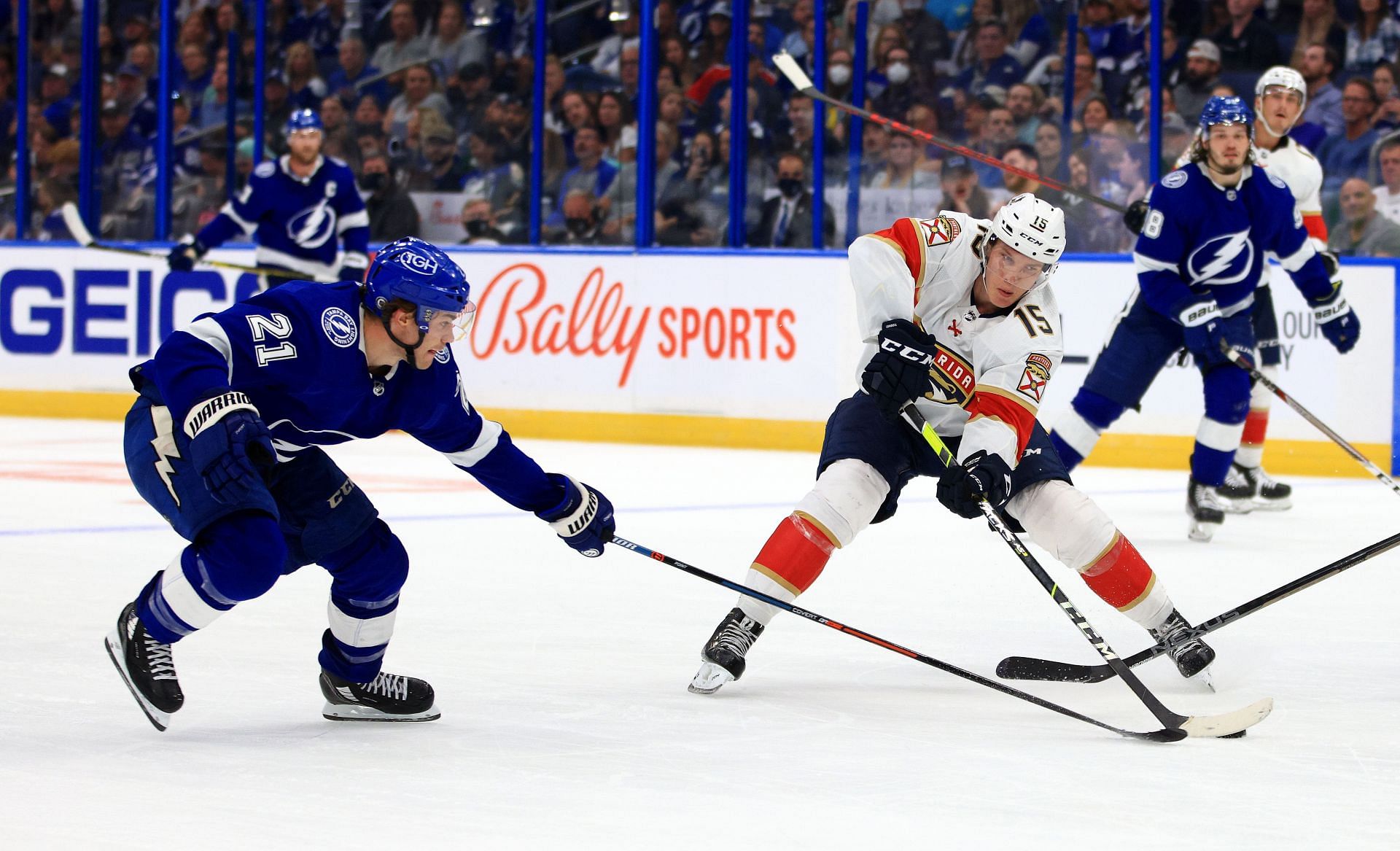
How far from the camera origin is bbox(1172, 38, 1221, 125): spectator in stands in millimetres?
7820

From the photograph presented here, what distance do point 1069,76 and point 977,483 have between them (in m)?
5.37

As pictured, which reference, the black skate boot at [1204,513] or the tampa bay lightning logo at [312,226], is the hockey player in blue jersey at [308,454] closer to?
the black skate boot at [1204,513]

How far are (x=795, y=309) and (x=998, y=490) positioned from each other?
214 inches

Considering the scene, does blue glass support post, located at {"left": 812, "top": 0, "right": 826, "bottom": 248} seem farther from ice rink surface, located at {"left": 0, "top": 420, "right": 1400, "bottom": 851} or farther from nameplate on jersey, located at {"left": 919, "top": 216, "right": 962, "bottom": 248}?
nameplate on jersey, located at {"left": 919, "top": 216, "right": 962, "bottom": 248}

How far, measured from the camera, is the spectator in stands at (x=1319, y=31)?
7703mm

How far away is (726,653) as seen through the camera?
10.4 ft

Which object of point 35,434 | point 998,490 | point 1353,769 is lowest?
point 35,434

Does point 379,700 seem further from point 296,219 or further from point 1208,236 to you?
point 296,219

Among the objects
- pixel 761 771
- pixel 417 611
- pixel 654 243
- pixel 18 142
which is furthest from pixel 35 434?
pixel 761 771

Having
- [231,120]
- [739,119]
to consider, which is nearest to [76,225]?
[231,120]

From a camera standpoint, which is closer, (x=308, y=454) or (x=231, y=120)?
(x=308, y=454)

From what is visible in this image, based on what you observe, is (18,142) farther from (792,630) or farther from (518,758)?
(518,758)

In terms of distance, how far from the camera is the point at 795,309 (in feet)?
27.7

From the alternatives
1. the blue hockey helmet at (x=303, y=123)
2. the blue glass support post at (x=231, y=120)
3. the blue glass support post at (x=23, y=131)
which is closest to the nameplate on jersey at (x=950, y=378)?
the blue hockey helmet at (x=303, y=123)
